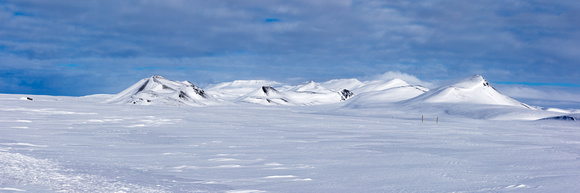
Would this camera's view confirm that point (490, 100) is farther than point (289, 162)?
Yes

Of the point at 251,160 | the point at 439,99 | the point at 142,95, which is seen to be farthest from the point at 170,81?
the point at 251,160

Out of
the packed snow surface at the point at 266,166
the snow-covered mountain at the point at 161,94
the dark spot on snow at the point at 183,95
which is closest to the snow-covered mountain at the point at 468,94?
the snow-covered mountain at the point at 161,94

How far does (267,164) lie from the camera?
11.8m

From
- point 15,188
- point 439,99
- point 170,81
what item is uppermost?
point 170,81

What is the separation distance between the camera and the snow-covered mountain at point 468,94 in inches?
3484

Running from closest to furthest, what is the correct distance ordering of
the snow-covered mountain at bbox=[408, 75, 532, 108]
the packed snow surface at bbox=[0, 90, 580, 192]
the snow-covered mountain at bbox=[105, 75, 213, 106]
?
the packed snow surface at bbox=[0, 90, 580, 192]
the snow-covered mountain at bbox=[408, 75, 532, 108]
the snow-covered mountain at bbox=[105, 75, 213, 106]

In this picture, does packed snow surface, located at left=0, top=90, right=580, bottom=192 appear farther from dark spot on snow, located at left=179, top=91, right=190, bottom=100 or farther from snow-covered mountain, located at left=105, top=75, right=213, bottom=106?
dark spot on snow, located at left=179, top=91, right=190, bottom=100

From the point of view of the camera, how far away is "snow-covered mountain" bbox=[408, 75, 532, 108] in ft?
290

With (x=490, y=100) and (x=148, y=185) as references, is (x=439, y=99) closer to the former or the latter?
(x=490, y=100)

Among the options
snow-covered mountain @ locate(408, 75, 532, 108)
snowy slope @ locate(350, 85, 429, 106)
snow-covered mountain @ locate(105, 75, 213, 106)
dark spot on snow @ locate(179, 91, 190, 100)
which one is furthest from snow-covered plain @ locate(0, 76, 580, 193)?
dark spot on snow @ locate(179, 91, 190, 100)

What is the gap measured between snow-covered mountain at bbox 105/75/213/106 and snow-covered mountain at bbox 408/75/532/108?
7050 centimetres

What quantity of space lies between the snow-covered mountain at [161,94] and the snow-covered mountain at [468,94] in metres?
70.5

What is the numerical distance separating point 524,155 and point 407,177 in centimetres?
538

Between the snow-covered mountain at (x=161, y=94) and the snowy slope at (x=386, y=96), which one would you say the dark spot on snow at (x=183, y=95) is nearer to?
the snow-covered mountain at (x=161, y=94)
